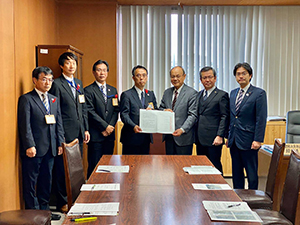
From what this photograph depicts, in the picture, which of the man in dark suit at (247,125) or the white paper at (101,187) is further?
the man in dark suit at (247,125)

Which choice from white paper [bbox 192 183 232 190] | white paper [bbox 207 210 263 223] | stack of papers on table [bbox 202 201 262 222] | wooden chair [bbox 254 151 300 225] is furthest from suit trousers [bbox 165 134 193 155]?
white paper [bbox 207 210 263 223]

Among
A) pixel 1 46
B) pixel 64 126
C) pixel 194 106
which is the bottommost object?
pixel 64 126

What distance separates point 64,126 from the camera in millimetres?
3748

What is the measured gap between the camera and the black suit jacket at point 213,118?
3785mm

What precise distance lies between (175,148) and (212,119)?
0.60 m

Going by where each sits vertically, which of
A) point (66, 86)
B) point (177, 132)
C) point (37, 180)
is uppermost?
point (66, 86)

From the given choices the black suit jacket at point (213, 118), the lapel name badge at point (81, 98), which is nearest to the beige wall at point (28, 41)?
the lapel name badge at point (81, 98)

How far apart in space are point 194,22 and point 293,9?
1819mm

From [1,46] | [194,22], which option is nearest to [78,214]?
[1,46]

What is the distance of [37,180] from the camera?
3494mm

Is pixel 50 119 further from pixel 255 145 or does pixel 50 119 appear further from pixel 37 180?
pixel 255 145

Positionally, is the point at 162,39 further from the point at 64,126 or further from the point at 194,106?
the point at 64,126

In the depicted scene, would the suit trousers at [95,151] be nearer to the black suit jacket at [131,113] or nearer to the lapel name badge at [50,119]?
the black suit jacket at [131,113]

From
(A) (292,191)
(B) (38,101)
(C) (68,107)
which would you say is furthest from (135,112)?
(A) (292,191)
